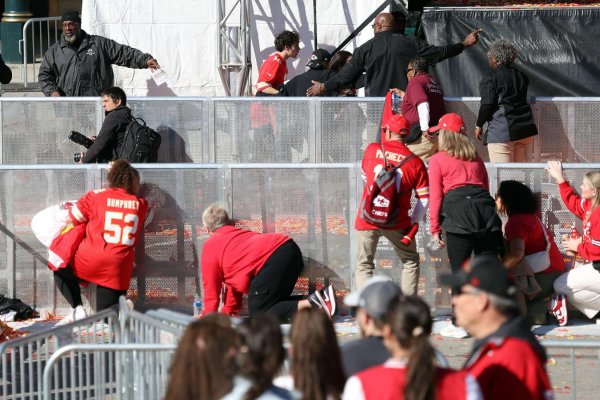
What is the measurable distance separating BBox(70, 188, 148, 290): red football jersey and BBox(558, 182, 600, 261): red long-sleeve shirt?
11.9ft

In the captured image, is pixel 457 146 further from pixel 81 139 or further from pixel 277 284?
pixel 81 139

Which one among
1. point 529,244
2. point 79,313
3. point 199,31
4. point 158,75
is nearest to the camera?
point 529,244

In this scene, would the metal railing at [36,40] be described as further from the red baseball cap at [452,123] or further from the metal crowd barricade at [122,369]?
the metal crowd barricade at [122,369]

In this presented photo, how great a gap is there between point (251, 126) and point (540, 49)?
176 inches

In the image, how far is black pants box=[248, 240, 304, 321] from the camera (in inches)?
372

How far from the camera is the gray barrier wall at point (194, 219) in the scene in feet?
33.6

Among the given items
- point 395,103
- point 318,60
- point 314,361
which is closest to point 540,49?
point 318,60

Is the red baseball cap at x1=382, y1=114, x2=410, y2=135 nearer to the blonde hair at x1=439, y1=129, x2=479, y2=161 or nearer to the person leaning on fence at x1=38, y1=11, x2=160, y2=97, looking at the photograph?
the blonde hair at x1=439, y1=129, x2=479, y2=161

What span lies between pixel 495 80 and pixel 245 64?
167 inches

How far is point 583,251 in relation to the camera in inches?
380

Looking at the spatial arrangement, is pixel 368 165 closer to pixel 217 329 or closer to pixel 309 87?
pixel 309 87

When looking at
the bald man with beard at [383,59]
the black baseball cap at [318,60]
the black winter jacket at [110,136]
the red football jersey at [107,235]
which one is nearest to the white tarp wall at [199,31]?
the black baseball cap at [318,60]

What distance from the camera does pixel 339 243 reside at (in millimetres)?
10281

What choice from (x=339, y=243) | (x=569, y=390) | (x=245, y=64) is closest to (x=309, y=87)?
(x=245, y=64)
